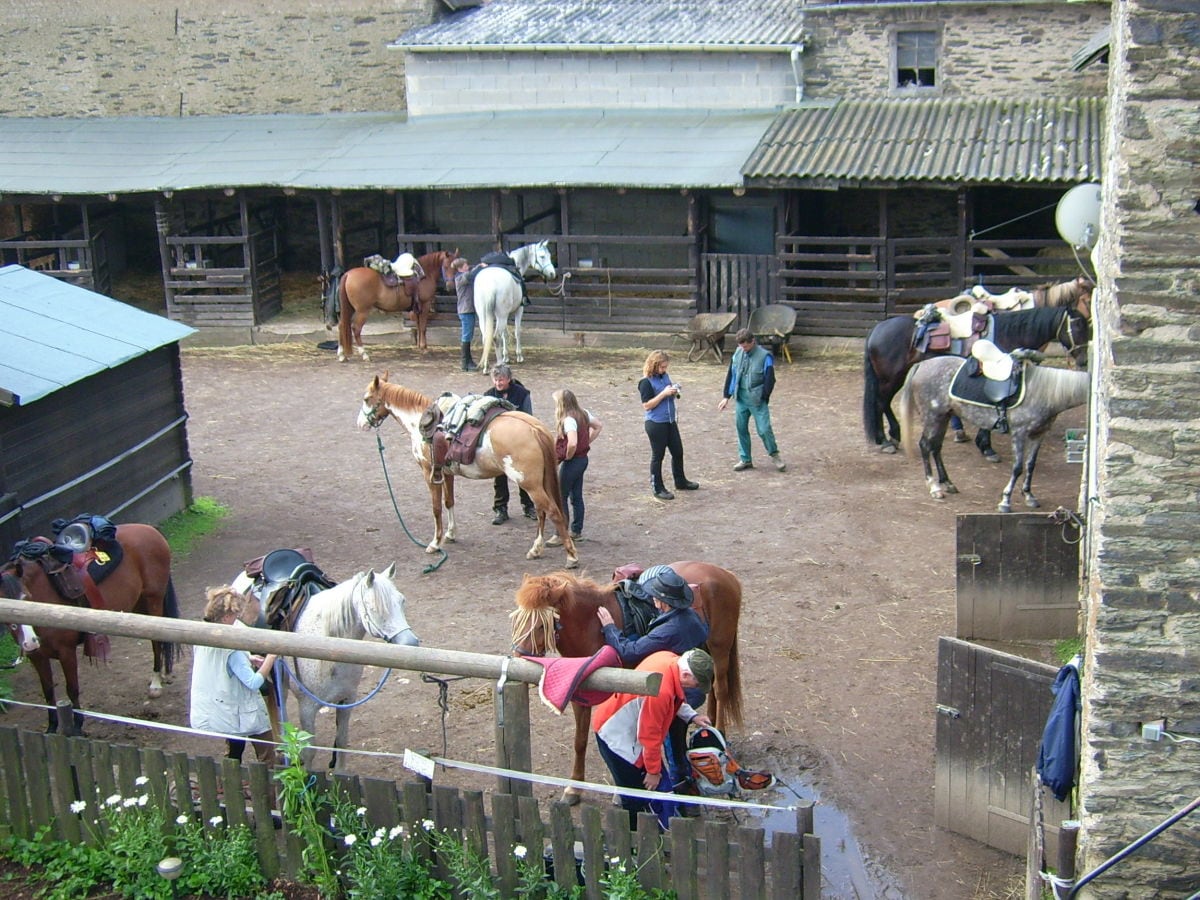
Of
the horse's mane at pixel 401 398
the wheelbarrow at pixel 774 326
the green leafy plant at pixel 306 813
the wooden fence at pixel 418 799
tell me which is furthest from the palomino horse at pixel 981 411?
the green leafy plant at pixel 306 813

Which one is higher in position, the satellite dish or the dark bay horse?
the satellite dish

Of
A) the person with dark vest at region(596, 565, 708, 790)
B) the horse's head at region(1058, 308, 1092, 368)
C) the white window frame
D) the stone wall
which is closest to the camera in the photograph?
the person with dark vest at region(596, 565, 708, 790)

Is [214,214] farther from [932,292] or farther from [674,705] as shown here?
[674,705]

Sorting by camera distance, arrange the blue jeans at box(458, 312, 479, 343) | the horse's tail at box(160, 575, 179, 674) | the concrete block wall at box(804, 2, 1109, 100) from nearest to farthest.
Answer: the horse's tail at box(160, 575, 179, 674) < the blue jeans at box(458, 312, 479, 343) < the concrete block wall at box(804, 2, 1109, 100)

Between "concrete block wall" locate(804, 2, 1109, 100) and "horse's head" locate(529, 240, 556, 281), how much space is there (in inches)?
191

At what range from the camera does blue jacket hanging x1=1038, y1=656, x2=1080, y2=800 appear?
5.97 m

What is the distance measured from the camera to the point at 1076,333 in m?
13.6

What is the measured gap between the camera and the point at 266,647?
612 centimetres

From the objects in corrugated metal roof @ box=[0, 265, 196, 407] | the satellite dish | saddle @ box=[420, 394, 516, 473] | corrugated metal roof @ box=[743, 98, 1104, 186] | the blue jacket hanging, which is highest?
corrugated metal roof @ box=[743, 98, 1104, 186]

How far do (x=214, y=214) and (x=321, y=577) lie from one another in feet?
58.5

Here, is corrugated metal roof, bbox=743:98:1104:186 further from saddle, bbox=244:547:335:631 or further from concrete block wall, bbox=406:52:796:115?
saddle, bbox=244:547:335:631

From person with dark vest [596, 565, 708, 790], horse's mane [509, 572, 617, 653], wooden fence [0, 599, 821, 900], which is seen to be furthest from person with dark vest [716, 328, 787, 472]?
wooden fence [0, 599, 821, 900]

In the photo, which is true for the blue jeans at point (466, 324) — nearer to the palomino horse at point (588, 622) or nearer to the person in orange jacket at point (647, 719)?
the palomino horse at point (588, 622)

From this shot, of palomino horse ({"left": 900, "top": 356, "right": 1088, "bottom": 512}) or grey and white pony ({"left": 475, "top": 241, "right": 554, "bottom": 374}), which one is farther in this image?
grey and white pony ({"left": 475, "top": 241, "right": 554, "bottom": 374})
